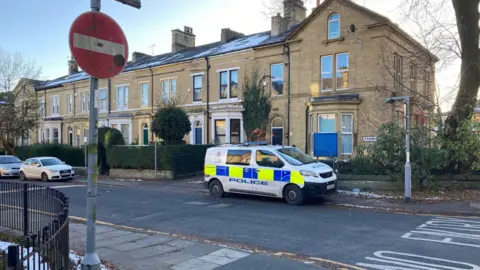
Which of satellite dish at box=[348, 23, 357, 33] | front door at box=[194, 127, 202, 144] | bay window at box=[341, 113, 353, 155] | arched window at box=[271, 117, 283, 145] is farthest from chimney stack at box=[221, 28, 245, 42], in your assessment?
bay window at box=[341, 113, 353, 155]

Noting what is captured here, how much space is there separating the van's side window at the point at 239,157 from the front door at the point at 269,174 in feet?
1.18

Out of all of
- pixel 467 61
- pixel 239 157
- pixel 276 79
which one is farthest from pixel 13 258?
pixel 276 79

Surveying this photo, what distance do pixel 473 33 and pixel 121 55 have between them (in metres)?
15.0

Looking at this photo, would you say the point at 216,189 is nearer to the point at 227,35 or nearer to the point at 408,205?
the point at 408,205

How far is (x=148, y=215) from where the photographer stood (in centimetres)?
1091

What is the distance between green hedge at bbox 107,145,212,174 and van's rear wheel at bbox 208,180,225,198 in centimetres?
703

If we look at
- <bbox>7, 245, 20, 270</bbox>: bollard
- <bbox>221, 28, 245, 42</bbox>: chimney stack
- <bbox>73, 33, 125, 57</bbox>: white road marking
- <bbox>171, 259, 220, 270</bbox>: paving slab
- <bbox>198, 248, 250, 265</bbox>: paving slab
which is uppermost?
<bbox>221, 28, 245, 42</bbox>: chimney stack

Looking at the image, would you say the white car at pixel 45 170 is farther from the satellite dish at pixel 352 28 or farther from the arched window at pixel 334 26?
the satellite dish at pixel 352 28

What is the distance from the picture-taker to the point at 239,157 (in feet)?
44.9

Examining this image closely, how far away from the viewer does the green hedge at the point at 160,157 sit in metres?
21.3

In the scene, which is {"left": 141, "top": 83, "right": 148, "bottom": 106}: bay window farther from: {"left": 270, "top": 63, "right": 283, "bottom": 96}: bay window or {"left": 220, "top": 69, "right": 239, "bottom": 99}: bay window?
{"left": 270, "top": 63, "right": 283, "bottom": 96}: bay window

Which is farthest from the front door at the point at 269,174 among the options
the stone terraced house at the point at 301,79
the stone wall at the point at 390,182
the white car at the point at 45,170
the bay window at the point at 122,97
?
the bay window at the point at 122,97

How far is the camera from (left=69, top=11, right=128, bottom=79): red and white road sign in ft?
12.7

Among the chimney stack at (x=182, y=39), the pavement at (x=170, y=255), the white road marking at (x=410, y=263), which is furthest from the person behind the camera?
the chimney stack at (x=182, y=39)
